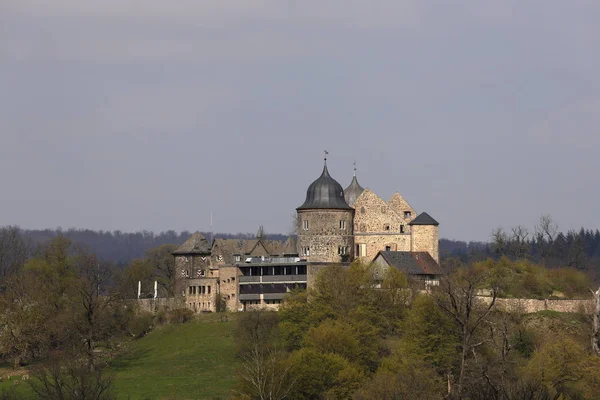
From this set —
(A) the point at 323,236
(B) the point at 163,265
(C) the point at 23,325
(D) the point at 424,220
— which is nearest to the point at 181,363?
(C) the point at 23,325

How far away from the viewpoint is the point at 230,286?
8444 centimetres

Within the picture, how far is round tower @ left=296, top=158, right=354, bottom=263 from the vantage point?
81.1m

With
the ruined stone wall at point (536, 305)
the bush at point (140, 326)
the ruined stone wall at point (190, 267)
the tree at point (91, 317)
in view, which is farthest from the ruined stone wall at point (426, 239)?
the tree at point (91, 317)

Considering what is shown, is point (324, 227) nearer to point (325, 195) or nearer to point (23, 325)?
point (325, 195)

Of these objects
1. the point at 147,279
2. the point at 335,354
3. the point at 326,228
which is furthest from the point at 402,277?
the point at 147,279

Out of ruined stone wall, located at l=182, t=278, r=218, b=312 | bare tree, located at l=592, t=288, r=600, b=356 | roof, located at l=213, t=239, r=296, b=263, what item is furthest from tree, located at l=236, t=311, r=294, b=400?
bare tree, located at l=592, t=288, r=600, b=356

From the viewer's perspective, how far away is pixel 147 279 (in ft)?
382

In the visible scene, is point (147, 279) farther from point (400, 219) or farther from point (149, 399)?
point (149, 399)

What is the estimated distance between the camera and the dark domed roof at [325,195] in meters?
81.4

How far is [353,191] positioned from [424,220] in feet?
30.6

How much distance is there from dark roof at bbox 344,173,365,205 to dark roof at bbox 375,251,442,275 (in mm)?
9503

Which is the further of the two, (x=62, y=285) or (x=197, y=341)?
(x=62, y=285)

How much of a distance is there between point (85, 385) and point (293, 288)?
3014 centimetres

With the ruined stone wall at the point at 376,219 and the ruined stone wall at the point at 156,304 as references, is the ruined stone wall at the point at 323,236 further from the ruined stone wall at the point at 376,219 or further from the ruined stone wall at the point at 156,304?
the ruined stone wall at the point at 156,304
